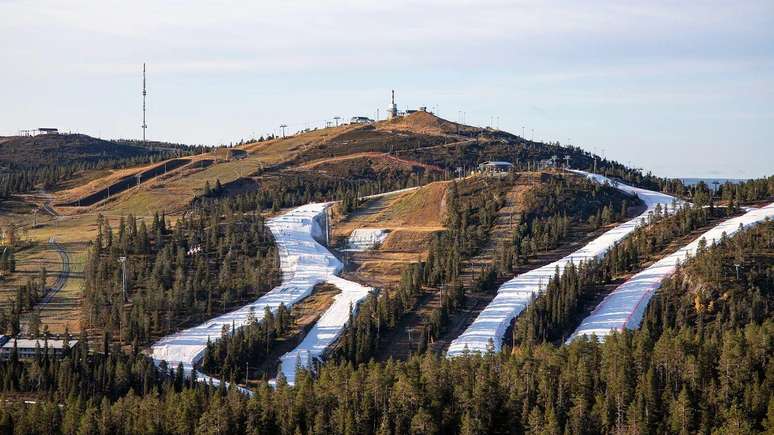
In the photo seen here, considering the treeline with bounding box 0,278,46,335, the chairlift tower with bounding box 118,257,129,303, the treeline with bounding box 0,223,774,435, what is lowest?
the treeline with bounding box 0,223,774,435

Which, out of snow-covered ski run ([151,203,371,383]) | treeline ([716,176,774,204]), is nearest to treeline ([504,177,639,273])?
treeline ([716,176,774,204])

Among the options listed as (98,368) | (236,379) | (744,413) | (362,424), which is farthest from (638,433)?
(98,368)

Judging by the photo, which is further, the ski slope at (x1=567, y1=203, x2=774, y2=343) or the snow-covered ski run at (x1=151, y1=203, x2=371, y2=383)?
the ski slope at (x1=567, y1=203, x2=774, y2=343)

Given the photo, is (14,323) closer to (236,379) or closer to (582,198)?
(236,379)

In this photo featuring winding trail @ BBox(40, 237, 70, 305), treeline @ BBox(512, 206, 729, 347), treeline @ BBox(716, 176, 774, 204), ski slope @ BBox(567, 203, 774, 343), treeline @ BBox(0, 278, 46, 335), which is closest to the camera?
treeline @ BBox(512, 206, 729, 347)

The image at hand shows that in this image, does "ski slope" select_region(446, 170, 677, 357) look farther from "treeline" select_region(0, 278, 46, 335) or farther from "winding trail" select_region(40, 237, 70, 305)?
"winding trail" select_region(40, 237, 70, 305)

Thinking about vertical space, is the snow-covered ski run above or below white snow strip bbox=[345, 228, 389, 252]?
below

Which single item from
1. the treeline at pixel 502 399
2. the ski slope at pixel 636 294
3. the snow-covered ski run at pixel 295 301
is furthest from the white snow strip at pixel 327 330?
the ski slope at pixel 636 294
